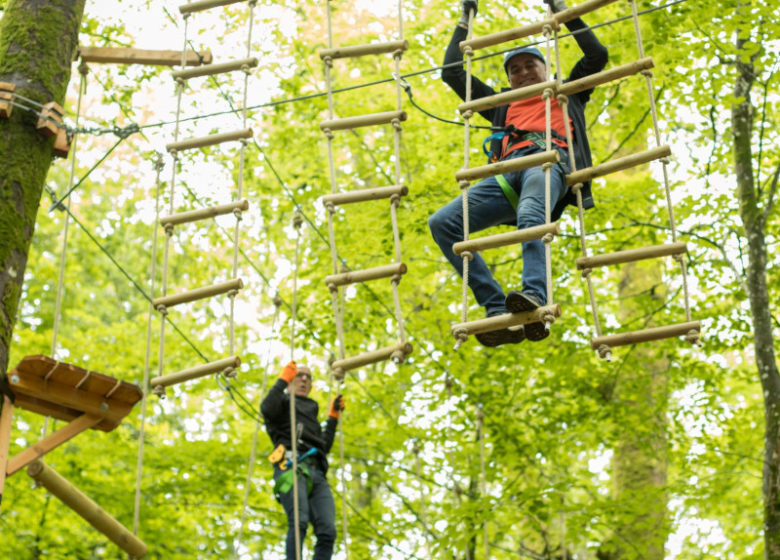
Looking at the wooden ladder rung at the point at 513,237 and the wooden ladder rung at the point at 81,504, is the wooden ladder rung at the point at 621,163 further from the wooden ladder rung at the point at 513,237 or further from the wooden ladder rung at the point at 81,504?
the wooden ladder rung at the point at 81,504

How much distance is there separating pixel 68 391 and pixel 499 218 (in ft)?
6.98

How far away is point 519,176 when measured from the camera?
4676 millimetres

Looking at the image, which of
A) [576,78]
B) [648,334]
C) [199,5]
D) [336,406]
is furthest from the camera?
[336,406]

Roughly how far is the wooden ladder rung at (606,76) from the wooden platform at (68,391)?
2359 mm

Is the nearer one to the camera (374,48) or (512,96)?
(512,96)

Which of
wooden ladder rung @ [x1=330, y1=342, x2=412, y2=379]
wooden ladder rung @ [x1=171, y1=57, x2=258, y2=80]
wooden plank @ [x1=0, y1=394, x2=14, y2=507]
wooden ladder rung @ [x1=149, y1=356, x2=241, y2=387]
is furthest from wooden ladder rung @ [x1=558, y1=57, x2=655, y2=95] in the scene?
A: wooden plank @ [x1=0, y1=394, x2=14, y2=507]

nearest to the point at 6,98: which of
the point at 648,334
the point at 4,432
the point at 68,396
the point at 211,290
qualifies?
the point at 211,290

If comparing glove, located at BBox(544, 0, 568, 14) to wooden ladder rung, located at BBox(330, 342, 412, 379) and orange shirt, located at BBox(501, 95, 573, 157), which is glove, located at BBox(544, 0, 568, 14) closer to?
orange shirt, located at BBox(501, 95, 573, 157)

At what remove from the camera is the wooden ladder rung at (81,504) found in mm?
4312

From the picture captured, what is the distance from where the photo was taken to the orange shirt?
4.71 meters

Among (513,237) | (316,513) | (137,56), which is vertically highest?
(137,56)

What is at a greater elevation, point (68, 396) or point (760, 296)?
point (760, 296)

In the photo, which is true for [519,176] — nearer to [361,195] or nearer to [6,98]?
[361,195]

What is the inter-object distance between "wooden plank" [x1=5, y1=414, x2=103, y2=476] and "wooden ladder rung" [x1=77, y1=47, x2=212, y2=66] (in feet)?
6.93
